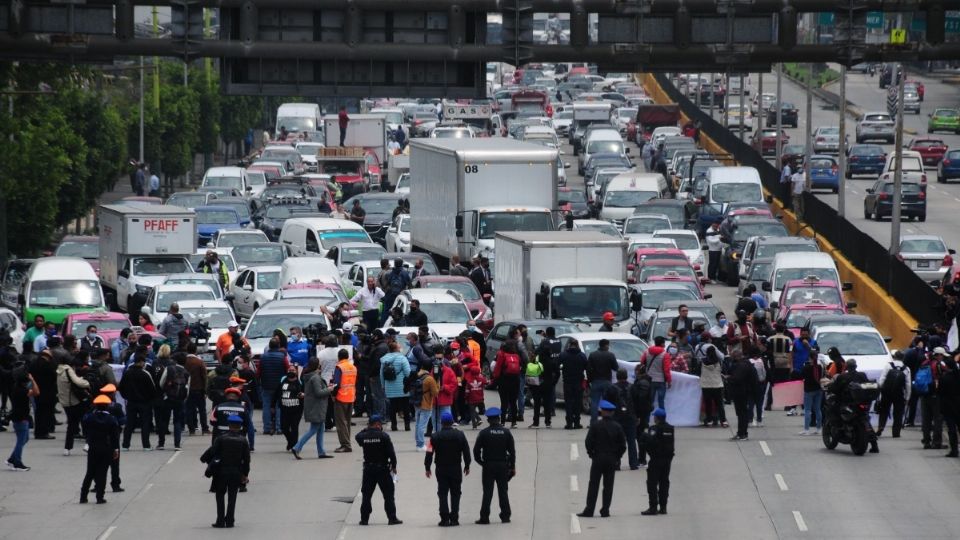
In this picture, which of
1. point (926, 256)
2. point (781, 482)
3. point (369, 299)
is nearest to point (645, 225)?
→ point (926, 256)

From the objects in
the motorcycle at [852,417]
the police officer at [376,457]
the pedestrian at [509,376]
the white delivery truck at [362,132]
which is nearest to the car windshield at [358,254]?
the pedestrian at [509,376]

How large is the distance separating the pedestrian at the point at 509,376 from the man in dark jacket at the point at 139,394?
4.96 meters

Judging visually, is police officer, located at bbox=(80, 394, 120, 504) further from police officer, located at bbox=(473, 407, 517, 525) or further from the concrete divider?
the concrete divider

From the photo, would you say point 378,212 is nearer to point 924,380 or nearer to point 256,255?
point 256,255

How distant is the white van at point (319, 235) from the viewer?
48.0 metres

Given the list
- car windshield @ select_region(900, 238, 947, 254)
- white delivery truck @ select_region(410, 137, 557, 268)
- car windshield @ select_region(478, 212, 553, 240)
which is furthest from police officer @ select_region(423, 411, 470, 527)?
car windshield @ select_region(900, 238, 947, 254)

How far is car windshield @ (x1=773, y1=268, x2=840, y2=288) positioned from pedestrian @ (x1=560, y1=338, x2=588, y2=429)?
13.4m

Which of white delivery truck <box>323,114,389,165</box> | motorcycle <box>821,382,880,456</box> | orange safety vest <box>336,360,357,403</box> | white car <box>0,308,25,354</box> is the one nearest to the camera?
motorcycle <box>821,382,880,456</box>

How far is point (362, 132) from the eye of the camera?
78.9m

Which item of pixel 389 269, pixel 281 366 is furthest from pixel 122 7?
pixel 389 269

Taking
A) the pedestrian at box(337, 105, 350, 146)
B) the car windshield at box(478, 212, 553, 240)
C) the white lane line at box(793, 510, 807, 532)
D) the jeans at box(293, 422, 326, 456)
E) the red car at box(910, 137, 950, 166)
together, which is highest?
the pedestrian at box(337, 105, 350, 146)

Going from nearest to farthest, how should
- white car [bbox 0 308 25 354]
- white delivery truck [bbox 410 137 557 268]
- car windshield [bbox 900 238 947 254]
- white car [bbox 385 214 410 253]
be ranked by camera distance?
1. white car [bbox 0 308 25 354]
2. white delivery truck [bbox 410 137 557 268]
3. car windshield [bbox 900 238 947 254]
4. white car [bbox 385 214 410 253]

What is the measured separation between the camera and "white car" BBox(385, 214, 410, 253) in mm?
51062

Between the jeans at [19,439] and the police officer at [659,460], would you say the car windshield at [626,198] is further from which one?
the police officer at [659,460]
